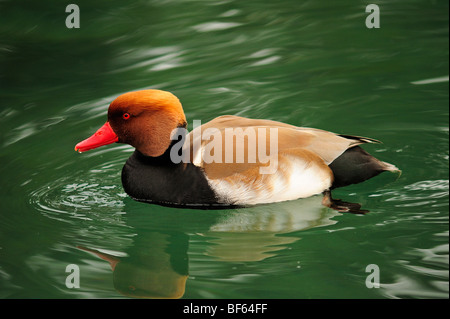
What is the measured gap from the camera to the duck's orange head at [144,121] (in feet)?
18.5

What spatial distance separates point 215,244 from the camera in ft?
17.5

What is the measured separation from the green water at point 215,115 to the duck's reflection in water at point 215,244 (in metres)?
0.01

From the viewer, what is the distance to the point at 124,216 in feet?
19.0

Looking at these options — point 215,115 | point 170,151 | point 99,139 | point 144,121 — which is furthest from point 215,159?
point 215,115

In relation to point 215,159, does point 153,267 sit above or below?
below

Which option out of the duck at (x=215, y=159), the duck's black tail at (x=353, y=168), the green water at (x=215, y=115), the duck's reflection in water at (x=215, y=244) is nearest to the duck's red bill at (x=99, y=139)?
the duck at (x=215, y=159)

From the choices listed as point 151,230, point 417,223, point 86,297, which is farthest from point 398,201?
point 86,297

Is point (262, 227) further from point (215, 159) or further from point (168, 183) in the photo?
point (168, 183)

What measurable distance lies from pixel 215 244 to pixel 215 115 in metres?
2.37

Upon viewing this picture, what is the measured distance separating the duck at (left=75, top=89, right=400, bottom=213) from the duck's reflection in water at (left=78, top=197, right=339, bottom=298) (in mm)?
128

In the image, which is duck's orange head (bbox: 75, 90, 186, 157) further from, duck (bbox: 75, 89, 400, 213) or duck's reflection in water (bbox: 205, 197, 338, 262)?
duck's reflection in water (bbox: 205, 197, 338, 262)

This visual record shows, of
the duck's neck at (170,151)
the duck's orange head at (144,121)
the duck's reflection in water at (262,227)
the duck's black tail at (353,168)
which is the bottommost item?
the duck's reflection in water at (262,227)

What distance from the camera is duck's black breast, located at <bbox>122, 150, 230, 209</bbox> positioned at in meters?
5.74

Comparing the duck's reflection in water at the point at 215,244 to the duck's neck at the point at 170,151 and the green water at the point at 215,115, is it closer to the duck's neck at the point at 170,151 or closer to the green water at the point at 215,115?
the green water at the point at 215,115
